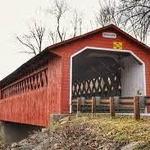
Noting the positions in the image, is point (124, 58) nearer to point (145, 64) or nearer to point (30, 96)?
point (145, 64)

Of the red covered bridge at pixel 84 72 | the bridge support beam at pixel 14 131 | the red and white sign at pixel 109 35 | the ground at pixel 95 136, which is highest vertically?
the red and white sign at pixel 109 35

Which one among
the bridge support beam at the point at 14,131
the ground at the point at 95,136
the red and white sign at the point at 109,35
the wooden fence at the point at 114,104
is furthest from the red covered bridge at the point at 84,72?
the bridge support beam at the point at 14,131

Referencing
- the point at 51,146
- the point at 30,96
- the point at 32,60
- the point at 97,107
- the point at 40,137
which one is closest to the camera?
the point at 51,146

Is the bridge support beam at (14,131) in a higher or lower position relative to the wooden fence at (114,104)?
lower

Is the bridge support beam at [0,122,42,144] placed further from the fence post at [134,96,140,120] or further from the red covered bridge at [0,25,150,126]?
the fence post at [134,96,140,120]

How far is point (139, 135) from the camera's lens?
30.0ft

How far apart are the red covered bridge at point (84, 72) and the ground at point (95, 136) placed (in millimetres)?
3881

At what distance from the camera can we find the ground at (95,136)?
9.13m

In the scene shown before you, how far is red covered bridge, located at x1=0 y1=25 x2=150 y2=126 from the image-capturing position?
719 inches

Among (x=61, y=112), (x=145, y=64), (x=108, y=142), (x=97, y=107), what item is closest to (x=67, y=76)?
(x=61, y=112)

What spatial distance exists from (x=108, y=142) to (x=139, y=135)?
862 millimetres

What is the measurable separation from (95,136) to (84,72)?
1570cm

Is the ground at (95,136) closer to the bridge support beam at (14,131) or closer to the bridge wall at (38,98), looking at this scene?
the bridge wall at (38,98)

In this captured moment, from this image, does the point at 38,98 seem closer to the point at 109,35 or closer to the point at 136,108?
the point at 109,35
